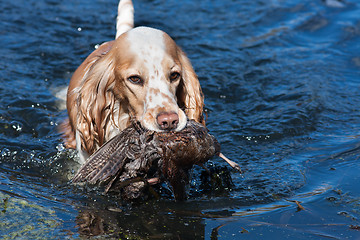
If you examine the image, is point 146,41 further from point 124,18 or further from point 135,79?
point 124,18

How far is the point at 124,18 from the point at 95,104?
1.64 m

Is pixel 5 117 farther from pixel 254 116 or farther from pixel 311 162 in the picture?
pixel 311 162

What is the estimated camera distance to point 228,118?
6.06 m

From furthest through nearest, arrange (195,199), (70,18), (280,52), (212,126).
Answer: (70,18) → (280,52) → (212,126) → (195,199)

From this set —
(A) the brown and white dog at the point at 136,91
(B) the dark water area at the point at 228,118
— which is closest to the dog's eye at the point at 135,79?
(A) the brown and white dog at the point at 136,91

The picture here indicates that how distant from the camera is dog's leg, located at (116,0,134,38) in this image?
5.64 m

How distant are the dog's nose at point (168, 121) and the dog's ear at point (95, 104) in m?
0.87

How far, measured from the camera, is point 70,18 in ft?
28.4

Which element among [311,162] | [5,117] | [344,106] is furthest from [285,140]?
[5,117]

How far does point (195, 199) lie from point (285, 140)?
1.76 meters

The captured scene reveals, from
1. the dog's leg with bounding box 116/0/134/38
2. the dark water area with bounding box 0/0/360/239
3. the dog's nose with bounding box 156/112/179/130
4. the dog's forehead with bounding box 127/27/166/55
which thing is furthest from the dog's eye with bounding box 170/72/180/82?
the dog's leg with bounding box 116/0/134/38

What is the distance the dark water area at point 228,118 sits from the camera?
3.65 meters

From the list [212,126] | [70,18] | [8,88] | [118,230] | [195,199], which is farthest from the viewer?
[70,18]

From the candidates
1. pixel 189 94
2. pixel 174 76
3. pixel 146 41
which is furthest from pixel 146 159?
pixel 189 94
